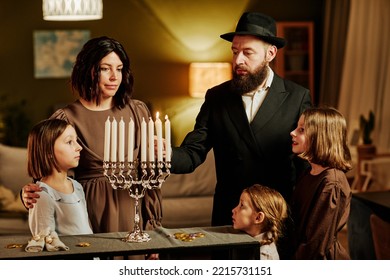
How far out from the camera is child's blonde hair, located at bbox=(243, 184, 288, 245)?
199 cm

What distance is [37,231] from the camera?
6.40ft

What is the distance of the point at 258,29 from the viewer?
85.6 inches

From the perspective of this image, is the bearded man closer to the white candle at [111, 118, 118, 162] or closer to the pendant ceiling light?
the white candle at [111, 118, 118, 162]

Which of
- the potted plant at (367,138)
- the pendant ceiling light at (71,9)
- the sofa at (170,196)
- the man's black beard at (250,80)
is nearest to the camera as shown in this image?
the man's black beard at (250,80)

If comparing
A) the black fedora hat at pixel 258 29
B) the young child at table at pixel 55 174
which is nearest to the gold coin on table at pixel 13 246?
the young child at table at pixel 55 174

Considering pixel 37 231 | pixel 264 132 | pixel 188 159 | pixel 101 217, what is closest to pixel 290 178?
pixel 264 132

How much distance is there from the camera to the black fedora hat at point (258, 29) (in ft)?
7.11

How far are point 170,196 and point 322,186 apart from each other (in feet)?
7.63

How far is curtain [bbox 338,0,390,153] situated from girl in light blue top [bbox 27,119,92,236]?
4.29m

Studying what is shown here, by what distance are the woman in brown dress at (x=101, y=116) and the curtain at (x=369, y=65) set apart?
162 inches

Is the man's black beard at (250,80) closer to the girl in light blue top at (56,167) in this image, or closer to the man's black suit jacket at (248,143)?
the man's black suit jacket at (248,143)

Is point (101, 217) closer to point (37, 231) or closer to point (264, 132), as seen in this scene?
point (37, 231)

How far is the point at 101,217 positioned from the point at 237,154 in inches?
17.1

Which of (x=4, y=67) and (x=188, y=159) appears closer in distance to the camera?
(x=188, y=159)
